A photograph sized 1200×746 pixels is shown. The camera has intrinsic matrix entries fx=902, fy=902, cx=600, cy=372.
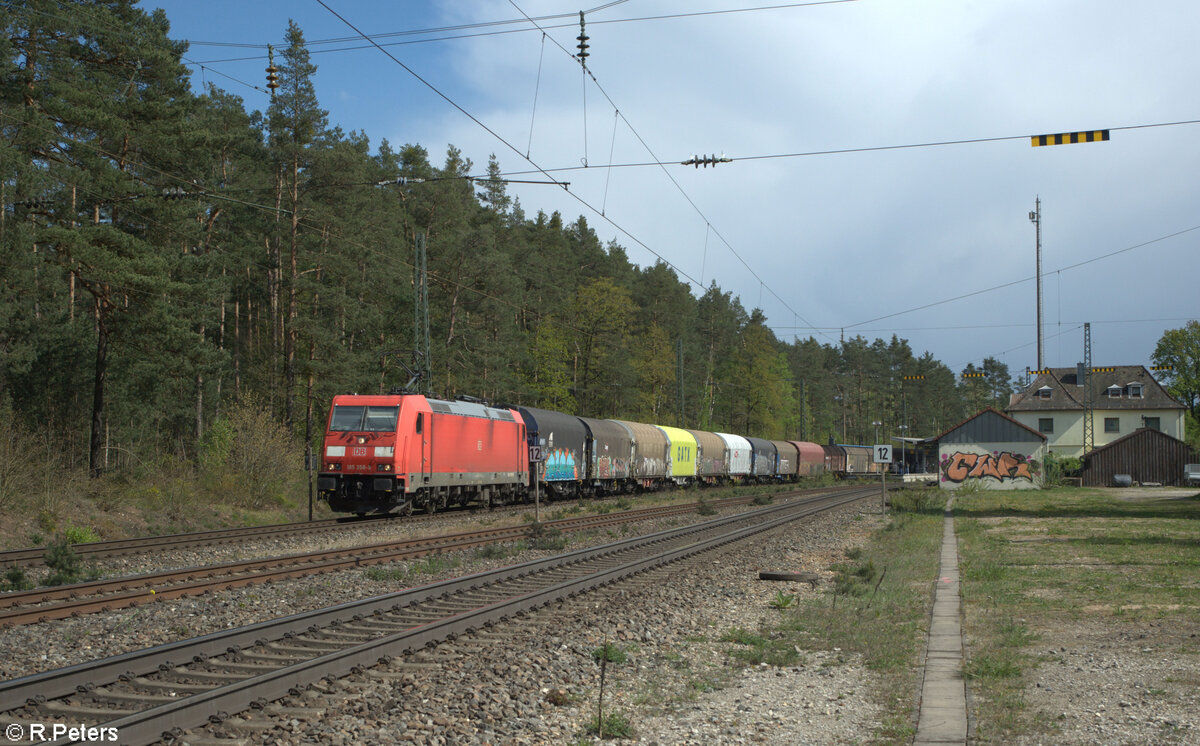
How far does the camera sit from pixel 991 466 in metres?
48.8

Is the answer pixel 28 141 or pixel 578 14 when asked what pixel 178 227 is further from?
pixel 578 14

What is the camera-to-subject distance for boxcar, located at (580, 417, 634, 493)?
3609cm

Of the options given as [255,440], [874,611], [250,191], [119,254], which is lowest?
[874,611]

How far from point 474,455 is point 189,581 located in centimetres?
1437

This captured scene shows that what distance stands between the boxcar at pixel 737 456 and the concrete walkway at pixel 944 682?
131ft

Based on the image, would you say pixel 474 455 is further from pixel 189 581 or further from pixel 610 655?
pixel 610 655

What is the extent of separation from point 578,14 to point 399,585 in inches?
450

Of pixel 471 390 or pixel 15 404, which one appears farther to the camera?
pixel 471 390

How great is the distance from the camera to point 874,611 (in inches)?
464

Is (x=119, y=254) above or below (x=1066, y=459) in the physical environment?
above

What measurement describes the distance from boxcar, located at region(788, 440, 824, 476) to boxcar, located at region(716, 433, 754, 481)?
12.1 m

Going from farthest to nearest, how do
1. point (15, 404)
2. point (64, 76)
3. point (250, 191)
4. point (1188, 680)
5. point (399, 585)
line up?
point (250, 191) < point (15, 404) < point (64, 76) < point (399, 585) < point (1188, 680)

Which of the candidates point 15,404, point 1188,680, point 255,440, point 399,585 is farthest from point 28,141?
point 1188,680

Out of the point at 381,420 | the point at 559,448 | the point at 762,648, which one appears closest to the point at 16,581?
the point at 762,648
